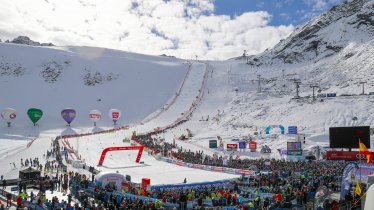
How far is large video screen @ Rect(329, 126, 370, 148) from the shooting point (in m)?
34.9

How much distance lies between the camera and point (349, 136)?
3581 cm

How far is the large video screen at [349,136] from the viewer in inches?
1374

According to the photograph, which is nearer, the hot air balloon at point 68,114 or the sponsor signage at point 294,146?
the sponsor signage at point 294,146

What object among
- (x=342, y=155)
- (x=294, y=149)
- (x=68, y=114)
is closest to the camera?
(x=342, y=155)

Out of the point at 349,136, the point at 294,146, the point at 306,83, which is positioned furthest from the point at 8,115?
the point at 306,83

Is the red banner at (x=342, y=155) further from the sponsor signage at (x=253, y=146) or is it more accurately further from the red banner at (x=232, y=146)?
the red banner at (x=232, y=146)

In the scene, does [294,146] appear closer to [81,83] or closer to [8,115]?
[8,115]

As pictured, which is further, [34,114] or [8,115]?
[34,114]

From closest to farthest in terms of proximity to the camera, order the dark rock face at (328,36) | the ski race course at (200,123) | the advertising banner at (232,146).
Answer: the ski race course at (200,123)
the advertising banner at (232,146)
the dark rock face at (328,36)

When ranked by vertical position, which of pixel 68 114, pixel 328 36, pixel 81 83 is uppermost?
pixel 328 36

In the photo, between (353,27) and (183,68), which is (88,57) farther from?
(353,27)

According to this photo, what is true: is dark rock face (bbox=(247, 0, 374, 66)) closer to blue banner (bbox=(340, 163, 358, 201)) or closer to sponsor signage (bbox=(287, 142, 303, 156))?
sponsor signage (bbox=(287, 142, 303, 156))

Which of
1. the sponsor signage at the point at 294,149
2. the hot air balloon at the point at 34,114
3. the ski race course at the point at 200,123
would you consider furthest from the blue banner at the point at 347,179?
the hot air balloon at the point at 34,114

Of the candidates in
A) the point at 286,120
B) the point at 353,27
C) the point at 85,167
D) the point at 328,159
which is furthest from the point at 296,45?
the point at 85,167
